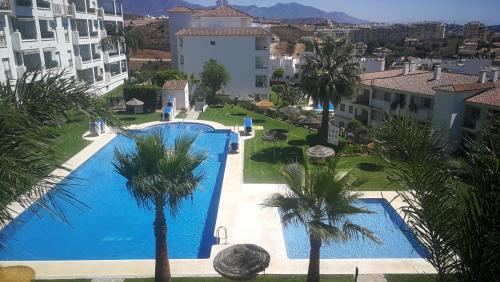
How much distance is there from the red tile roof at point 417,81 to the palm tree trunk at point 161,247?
2662cm

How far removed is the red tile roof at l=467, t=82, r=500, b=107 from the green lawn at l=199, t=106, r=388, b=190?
8.73 m

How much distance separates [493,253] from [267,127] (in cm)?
2986

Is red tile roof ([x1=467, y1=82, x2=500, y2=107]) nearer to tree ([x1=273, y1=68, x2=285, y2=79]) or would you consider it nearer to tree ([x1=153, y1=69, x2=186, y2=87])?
tree ([x1=153, y1=69, x2=186, y2=87])

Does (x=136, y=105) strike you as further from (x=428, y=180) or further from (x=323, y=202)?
(x=428, y=180)

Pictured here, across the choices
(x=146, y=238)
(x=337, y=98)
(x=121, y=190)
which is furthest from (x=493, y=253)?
(x=337, y=98)

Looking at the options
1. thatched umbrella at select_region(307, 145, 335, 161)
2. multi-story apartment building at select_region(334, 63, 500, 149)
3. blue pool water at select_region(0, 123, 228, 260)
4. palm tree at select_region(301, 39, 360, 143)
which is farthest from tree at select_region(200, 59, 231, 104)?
thatched umbrella at select_region(307, 145, 335, 161)

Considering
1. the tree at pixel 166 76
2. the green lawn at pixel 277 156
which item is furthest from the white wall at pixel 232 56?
the green lawn at pixel 277 156

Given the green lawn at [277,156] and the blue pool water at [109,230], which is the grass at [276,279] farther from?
the green lawn at [277,156]

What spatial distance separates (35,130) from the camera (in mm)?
6262

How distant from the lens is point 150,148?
9.84 m

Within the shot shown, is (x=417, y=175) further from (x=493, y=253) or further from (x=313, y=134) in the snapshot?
(x=313, y=134)

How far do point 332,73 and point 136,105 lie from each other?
21.7m

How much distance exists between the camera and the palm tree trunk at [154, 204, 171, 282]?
35.5ft

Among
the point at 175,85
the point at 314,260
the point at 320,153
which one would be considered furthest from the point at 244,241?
the point at 175,85
